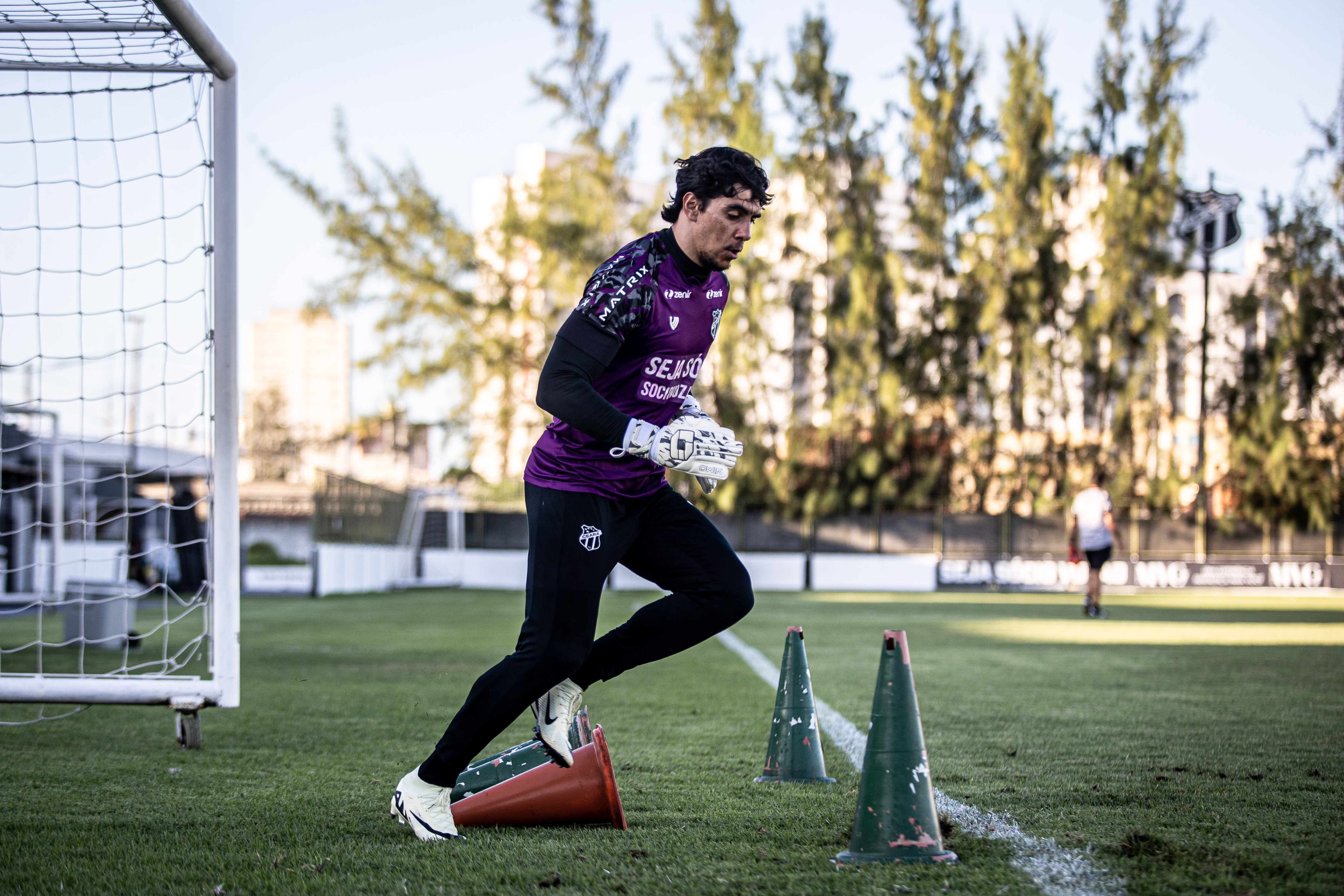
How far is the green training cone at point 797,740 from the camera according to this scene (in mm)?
4066

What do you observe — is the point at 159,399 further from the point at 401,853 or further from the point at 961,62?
the point at 961,62

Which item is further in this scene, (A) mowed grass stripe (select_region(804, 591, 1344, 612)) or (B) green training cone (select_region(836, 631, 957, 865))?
(A) mowed grass stripe (select_region(804, 591, 1344, 612))

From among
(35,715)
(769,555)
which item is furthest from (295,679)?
(769,555)

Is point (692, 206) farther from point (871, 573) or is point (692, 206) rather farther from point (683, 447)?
point (871, 573)

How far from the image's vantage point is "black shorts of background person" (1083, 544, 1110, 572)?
1505 cm

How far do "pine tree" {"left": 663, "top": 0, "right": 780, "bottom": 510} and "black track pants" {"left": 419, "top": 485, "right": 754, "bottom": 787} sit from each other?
94.1 feet

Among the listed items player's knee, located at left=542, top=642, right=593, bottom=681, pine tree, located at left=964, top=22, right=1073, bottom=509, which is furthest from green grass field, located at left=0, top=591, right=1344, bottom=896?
pine tree, located at left=964, top=22, right=1073, bottom=509

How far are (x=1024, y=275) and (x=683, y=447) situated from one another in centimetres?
3237

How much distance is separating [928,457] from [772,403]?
477 centimetres

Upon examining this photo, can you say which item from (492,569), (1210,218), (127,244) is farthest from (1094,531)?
(1210,218)

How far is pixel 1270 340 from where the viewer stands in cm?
3219

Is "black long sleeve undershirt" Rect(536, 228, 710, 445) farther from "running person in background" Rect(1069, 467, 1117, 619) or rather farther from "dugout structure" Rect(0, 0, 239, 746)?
"running person in background" Rect(1069, 467, 1117, 619)

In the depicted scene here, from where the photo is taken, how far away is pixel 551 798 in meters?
3.45

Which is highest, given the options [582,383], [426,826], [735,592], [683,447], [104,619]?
[582,383]
